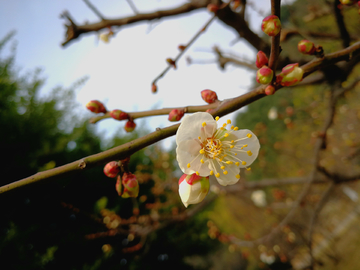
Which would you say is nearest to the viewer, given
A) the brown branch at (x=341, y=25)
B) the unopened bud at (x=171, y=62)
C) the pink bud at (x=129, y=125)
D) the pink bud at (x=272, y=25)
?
the pink bud at (x=272, y=25)

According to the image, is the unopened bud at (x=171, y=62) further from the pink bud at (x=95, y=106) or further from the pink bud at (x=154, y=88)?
the pink bud at (x=95, y=106)

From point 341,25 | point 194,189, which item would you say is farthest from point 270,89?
point 341,25

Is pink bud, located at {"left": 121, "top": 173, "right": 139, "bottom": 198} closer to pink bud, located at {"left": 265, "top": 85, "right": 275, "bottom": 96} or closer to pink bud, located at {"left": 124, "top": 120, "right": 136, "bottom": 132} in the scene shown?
pink bud, located at {"left": 124, "top": 120, "right": 136, "bottom": 132}

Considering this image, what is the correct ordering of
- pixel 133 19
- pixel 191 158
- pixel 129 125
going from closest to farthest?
pixel 191 158
pixel 129 125
pixel 133 19

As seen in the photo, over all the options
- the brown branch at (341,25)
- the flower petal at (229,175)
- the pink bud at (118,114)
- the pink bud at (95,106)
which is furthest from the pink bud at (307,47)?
the brown branch at (341,25)

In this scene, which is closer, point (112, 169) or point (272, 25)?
point (272, 25)

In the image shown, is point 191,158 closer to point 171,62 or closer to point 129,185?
point 129,185

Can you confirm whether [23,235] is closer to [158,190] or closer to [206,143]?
[158,190]

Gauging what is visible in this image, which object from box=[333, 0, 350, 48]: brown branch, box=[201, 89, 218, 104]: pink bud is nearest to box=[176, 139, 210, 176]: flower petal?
box=[201, 89, 218, 104]: pink bud
